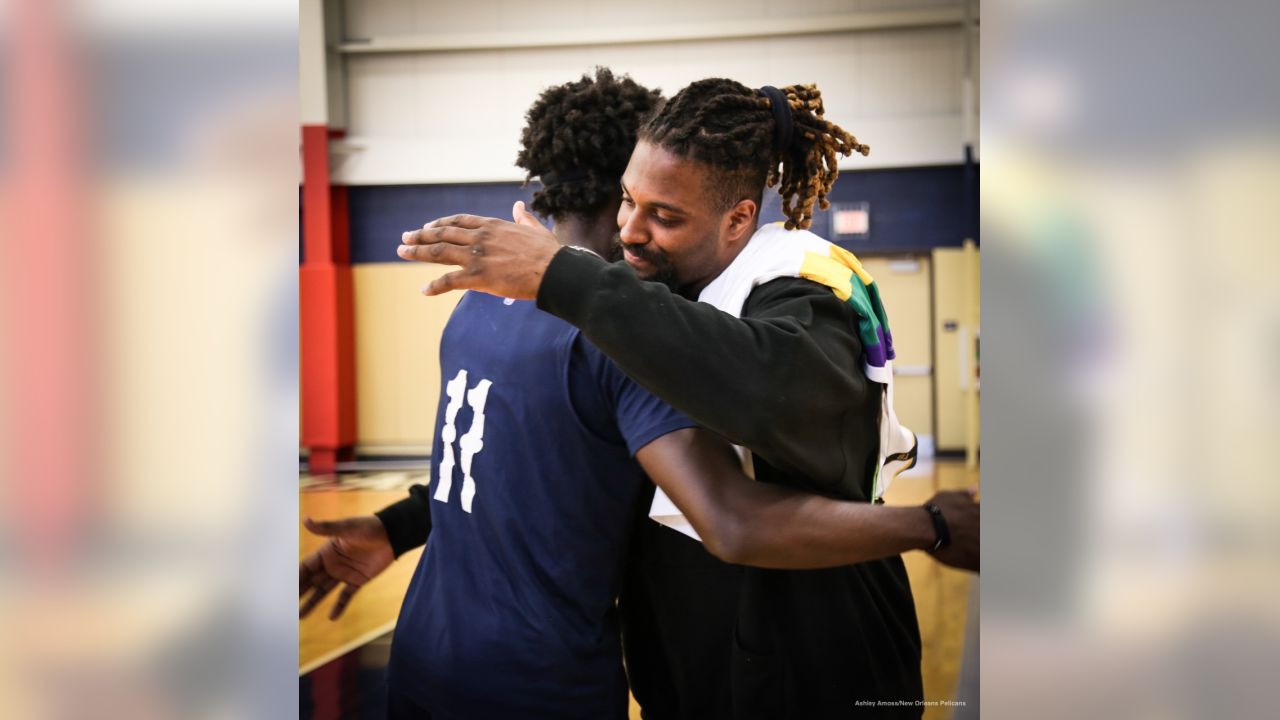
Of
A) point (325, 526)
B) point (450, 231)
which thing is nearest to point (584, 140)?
point (450, 231)

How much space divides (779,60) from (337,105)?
81 cm

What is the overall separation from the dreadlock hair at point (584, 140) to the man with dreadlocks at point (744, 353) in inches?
2.3

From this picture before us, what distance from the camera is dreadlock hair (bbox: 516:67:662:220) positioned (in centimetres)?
136

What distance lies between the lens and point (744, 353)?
3.31ft

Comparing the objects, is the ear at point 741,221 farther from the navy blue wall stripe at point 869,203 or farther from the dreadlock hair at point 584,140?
the dreadlock hair at point 584,140

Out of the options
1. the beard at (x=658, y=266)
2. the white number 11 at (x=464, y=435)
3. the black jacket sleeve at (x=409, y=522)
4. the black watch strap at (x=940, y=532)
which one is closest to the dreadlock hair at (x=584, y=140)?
the beard at (x=658, y=266)

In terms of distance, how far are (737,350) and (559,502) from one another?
43 cm

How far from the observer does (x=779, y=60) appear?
1.36 meters

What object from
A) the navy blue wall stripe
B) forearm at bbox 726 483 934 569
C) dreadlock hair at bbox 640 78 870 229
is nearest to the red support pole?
the navy blue wall stripe

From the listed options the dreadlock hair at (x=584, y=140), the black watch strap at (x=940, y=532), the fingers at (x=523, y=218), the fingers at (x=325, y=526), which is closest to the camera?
the fingers at (x=523, y=218)

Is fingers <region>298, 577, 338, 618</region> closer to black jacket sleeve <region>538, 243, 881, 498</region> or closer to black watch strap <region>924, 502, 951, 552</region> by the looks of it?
black jacket sleeve <region>538, 243, 881, 498</region>

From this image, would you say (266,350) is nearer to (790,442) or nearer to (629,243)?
(629,243)

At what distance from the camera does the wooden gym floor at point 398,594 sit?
127cm

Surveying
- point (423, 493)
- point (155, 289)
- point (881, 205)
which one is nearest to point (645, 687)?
point (423, 493)
